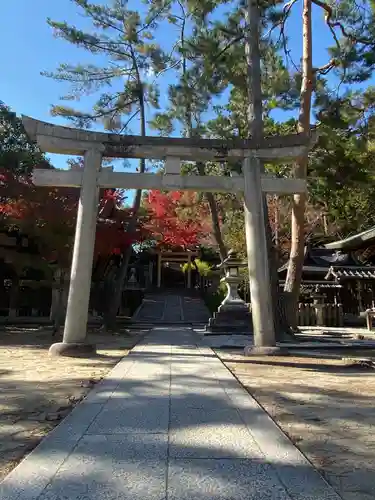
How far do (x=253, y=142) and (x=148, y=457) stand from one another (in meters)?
7.06

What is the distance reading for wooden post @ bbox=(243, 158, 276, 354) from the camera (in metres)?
8.07

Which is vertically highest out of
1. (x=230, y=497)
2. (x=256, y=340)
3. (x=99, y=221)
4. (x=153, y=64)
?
(x=153, y=64)

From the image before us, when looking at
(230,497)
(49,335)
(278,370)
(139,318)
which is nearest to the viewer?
(230,497)

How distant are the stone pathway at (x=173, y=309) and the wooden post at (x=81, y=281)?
12.9m

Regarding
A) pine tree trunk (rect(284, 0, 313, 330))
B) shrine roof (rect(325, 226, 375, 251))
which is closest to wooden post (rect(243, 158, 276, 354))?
shrine roof (rect(325, 226, 375, 251))

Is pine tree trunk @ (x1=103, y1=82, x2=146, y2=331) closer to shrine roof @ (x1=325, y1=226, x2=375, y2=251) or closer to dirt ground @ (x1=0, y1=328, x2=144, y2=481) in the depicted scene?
dirt ground @ (x1=0, y1=328, x2=144, y2=481)

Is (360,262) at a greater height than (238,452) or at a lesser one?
greater

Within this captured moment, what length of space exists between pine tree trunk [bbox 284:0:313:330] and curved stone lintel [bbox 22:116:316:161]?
3.21m

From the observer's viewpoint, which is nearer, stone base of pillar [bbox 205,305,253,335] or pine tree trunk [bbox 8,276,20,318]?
stone base of pillar [bbox 205,305,253,335]

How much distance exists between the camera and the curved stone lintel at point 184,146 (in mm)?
8422

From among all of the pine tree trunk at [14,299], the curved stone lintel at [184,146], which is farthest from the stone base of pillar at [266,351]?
the pine tree trunk at [14,299]

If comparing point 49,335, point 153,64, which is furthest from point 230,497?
point 153,64

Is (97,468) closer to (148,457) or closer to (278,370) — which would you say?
(148,457)

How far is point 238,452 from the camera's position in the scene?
2.74m
